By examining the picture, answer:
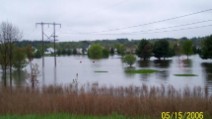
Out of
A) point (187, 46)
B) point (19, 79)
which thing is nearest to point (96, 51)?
point (187, 46)

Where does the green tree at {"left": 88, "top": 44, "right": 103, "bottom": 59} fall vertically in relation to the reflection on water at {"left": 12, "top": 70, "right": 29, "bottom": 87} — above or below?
above

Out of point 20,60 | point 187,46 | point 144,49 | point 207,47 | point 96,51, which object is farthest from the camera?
point 96,51

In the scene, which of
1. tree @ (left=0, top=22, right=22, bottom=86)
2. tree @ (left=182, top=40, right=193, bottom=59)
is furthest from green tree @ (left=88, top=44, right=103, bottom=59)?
tree @ (left=0, top=22, right=22, bottom=86)

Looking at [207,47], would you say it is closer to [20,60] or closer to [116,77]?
[20,60]

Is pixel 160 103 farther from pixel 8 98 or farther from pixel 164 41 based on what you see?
pixel 164 41

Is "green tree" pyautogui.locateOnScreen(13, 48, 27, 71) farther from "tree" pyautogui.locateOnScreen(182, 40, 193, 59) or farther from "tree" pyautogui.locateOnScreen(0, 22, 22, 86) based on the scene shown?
"tree" pyautogui.locateOnScreen(182, 40, 193, 59)

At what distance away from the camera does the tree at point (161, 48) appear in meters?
135

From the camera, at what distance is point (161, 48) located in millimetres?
136375

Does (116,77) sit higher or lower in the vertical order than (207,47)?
lower

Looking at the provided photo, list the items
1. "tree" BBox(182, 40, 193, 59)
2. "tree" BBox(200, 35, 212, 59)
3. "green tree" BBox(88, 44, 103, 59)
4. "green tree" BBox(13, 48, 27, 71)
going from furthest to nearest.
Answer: "green tree" BBox(88, 44, 103, 59) → "tree" BBox(182, 40, 193, 59) → "tree" BBox(200, 35, 212, 59) → "green tree" BBox(13, 48, 27, 71)

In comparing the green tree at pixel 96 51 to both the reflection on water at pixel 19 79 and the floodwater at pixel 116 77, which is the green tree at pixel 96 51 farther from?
the reflection on water at pixel 19 79

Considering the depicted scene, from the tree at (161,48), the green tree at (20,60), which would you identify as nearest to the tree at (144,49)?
the tree at (161,48)

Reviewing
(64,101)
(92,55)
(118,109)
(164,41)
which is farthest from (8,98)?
(92,55)

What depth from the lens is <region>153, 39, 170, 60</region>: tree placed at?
13488 centimetres
